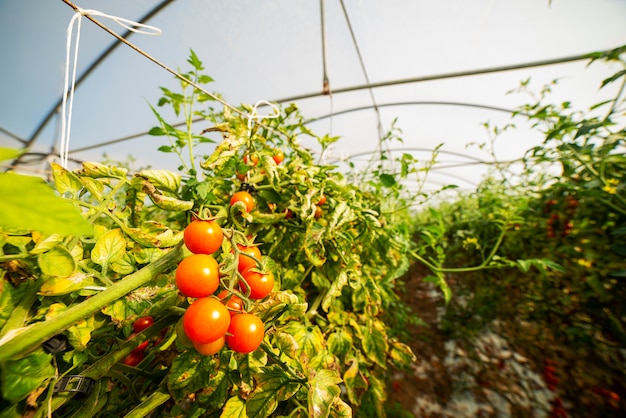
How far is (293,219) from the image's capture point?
0.73 meters

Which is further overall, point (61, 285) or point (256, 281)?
point (256, 281)

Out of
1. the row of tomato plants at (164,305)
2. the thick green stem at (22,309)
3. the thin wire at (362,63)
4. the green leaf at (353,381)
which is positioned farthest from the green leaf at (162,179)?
the thin wire at (362,63)

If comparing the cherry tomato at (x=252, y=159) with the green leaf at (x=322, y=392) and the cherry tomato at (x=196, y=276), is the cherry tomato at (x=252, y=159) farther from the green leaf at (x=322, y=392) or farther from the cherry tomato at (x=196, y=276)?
the green leaf at (x=322, y=392)

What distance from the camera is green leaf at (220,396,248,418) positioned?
47cm

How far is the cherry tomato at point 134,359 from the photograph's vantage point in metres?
0.55

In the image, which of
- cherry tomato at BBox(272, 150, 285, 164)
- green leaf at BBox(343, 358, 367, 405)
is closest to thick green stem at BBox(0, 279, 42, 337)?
cherry tomato at BBox(272, 150, 285, 164)

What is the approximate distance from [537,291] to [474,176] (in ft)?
17.6

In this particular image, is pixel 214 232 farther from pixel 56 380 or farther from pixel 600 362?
pixel 600 362

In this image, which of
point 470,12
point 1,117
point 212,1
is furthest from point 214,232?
point 1,117

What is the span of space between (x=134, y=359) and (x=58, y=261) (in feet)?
1.13

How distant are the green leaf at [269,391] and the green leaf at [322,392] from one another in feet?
0.13

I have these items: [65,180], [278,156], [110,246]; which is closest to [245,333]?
[110,246]

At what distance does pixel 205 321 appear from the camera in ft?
1.23

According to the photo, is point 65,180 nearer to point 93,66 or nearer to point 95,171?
point 95,171
